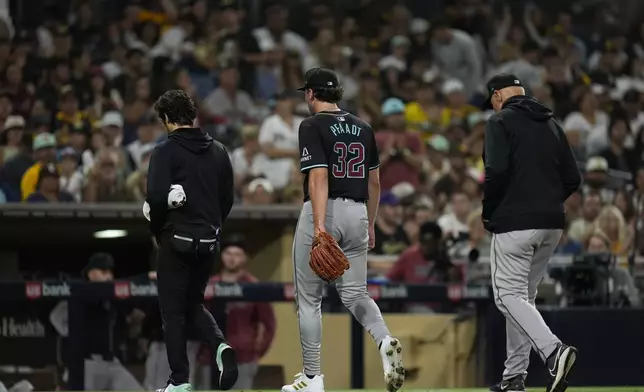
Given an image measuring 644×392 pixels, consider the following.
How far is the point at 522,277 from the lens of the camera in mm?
7871

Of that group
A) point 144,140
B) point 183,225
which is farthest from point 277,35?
point 183,225

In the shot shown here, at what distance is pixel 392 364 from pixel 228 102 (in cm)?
906

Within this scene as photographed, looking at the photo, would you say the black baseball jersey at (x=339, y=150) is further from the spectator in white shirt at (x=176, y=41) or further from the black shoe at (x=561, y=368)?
the spectator in white shirt at (x=176, y=41)

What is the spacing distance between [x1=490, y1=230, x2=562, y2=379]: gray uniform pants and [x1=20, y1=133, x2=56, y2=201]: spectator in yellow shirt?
6.24 m

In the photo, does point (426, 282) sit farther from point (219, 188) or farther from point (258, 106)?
point (258, 106)

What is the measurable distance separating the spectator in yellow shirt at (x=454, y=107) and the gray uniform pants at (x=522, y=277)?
884 cm

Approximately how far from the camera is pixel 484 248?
12.5m

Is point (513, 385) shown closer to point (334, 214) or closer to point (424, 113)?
point (334, 214)

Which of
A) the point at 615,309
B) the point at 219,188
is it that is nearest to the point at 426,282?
the point at 615,309

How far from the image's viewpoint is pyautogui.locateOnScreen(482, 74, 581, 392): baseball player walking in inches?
307

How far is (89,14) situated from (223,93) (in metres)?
→ 2.61

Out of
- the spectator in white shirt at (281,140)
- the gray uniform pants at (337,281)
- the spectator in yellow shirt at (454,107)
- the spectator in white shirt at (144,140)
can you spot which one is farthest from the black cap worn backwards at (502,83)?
the spectator in yellow shirt at (454,107)

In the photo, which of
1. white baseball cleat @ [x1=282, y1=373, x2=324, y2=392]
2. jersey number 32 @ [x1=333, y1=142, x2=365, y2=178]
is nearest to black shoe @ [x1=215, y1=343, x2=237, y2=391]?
white baseball cleat @ [x1=282, y1=373, x2=324, y2=392]

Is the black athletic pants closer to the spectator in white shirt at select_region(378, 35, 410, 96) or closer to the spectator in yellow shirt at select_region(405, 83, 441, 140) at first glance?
the spectator in yellow shirt at select_region(405, 83, 441, 140)
